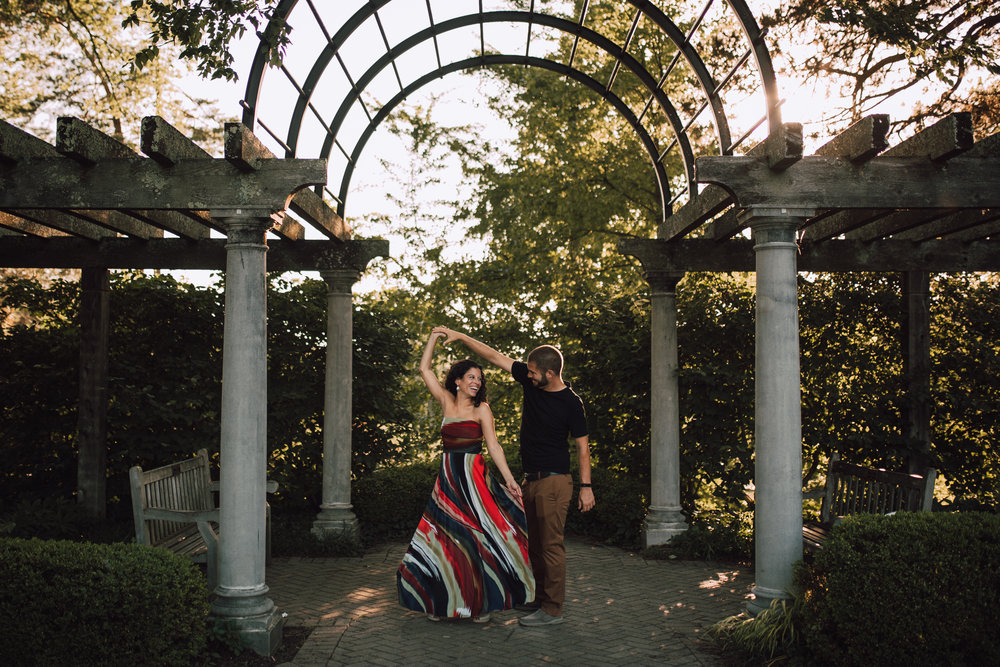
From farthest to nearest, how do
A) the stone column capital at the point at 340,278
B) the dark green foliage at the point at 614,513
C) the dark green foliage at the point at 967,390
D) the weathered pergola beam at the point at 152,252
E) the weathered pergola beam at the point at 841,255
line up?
1. the dark green foliage at the point at 967,390
2. the dark green foliage at the point at 614,513
3. the stone column capital at the point at 340,278
4. the weathered pergola beam at the point at 152,252
5. the weathered pergola beam at the point at 841,255

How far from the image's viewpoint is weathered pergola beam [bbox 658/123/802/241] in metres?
5.26

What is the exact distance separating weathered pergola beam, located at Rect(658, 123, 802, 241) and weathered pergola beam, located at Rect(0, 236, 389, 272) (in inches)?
120

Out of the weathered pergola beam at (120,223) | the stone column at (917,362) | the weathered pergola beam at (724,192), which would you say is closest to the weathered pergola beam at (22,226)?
the weathered pergola beam at (120,223)

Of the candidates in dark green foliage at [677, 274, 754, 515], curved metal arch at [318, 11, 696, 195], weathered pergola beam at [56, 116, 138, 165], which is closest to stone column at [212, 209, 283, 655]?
weathered pergola beam at [56, 116, 138, 165]

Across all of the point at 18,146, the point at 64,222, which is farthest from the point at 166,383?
the point at 18,146

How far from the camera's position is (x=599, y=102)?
591 inches

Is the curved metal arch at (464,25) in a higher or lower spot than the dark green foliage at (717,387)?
higher

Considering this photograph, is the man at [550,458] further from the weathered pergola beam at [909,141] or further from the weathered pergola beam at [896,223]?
the weathered pergola beam at [896,223]

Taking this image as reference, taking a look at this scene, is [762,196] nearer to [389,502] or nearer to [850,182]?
[850,182]

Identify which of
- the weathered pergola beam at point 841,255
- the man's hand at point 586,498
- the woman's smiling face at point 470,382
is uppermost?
the weathered pergola beam at point 841,255

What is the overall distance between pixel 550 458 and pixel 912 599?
251 cm

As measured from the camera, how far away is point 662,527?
28.0 ft

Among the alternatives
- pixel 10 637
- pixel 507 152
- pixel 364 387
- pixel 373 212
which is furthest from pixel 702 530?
pixel 373 212

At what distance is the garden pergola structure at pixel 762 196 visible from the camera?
5492 mm
